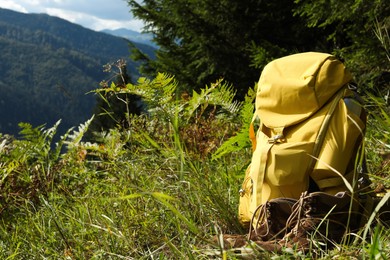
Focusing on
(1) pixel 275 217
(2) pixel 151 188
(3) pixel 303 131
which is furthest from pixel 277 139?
(2) pixel 151 188

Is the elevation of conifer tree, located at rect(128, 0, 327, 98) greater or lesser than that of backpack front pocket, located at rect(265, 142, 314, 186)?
greater

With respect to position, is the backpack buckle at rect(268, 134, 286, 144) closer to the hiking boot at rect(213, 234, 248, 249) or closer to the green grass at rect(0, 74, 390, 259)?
the green grass at rect(0, 74, 390, 259)

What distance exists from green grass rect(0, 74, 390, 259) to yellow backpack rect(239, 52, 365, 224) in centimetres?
14

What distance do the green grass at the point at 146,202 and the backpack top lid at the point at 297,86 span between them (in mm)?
240

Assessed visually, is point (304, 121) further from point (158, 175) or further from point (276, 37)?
point (276, 37)

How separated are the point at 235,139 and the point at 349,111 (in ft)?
2.61

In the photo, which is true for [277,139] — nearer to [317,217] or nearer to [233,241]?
[317,217]

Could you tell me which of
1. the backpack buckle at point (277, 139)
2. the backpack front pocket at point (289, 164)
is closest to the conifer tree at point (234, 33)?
the backpack buckle at point (277, 139)

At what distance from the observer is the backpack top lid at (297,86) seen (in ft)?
6.94

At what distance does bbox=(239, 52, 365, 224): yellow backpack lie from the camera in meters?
1.96

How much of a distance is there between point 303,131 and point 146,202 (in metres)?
0.86

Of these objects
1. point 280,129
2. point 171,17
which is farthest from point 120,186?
point 171,17

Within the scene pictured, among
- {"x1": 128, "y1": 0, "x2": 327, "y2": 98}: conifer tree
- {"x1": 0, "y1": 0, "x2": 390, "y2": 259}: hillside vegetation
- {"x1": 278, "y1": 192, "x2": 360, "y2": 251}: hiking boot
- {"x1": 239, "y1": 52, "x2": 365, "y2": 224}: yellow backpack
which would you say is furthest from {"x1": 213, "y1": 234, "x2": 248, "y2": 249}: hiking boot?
{"x1": 128, "y1": 0, "x2": 327, "y2": 98}: conifer tree

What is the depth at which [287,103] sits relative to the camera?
2.21m
